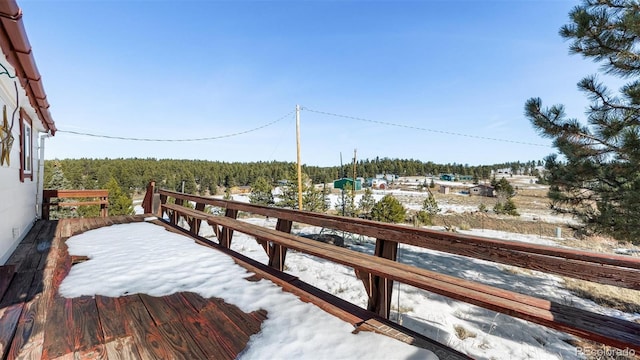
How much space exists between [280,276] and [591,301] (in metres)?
6.14

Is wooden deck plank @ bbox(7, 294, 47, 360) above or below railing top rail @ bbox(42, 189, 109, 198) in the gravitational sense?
below

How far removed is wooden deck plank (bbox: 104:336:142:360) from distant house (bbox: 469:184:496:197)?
206ft

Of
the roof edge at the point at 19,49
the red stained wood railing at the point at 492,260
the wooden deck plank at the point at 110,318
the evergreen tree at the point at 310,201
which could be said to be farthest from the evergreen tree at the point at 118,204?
the red stained wood railing at the point at 492,260

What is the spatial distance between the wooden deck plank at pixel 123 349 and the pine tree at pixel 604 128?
19.0 ft

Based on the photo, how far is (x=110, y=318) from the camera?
6.49 feet

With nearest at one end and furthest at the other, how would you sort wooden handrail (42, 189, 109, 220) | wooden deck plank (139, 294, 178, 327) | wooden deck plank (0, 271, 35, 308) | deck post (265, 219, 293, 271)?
wooden deck plank (139, 294, 178, 327), wooden deck plank (0, 271, 35, 308), deck post (265, 219, 293, 271), wooden handrail (42, 189, 109, 220)

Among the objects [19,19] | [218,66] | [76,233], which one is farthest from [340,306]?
[218,66]

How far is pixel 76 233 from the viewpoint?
5039mm

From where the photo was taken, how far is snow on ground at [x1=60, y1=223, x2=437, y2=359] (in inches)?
63.6

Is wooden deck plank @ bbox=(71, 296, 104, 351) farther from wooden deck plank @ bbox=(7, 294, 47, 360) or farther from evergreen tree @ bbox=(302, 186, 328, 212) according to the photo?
evergreen tree @ bbox=(302, 186, 328, 212)

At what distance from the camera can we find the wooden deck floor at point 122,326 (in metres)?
1.58

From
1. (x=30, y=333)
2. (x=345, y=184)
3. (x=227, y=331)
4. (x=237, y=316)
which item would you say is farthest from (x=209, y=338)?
(x=345, y=184)

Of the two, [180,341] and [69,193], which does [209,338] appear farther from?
[69,193]

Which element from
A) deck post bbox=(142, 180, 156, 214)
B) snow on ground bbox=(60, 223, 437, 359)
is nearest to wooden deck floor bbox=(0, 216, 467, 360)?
snow on ground bbox=(60, 223, 437, 359)
